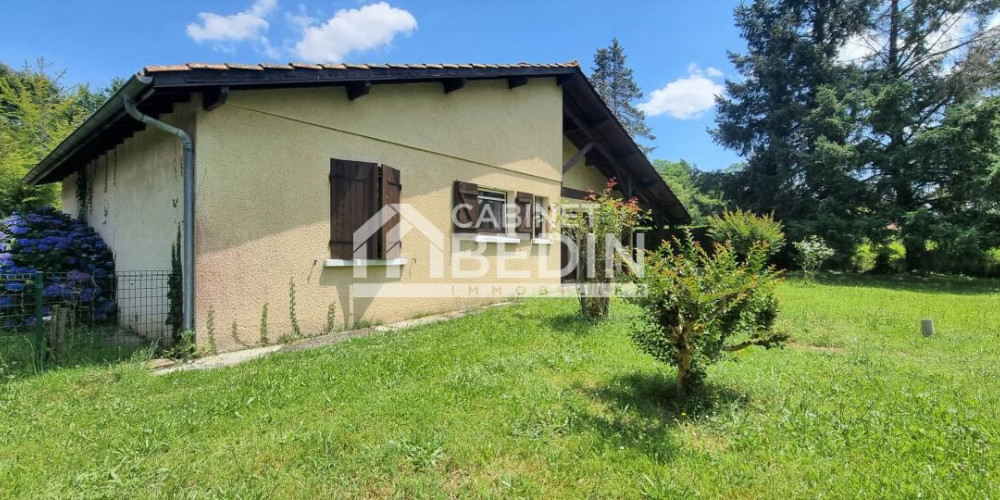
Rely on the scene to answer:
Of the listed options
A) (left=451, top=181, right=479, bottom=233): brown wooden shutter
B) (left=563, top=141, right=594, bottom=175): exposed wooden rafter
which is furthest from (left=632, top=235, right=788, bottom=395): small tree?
(left=563, top=141, right=594, bottom=175): exposed wooden rafter

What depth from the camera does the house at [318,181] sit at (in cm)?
562

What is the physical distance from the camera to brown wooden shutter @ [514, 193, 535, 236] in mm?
10586

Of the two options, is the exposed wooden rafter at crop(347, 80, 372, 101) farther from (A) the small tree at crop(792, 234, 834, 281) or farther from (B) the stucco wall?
(A) the small tree at crop(792, 234, 834, 281)

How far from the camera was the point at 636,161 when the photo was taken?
1388 cm

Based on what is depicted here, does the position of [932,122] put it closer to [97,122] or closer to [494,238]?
[494,238]

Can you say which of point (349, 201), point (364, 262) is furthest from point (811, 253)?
point (349, 201)

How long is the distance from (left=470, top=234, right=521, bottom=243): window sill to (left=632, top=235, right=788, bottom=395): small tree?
5.92 m

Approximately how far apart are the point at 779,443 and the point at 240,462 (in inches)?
149

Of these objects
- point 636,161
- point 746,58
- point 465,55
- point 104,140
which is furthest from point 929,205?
point 104,140

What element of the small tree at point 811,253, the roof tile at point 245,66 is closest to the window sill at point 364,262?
the roof tile at point 245,66

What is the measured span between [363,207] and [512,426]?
5.14 meters

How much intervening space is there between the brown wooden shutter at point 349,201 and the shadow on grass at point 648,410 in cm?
482

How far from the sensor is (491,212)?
10.1 meters

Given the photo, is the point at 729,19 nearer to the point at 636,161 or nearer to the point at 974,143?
the point at 974,143
